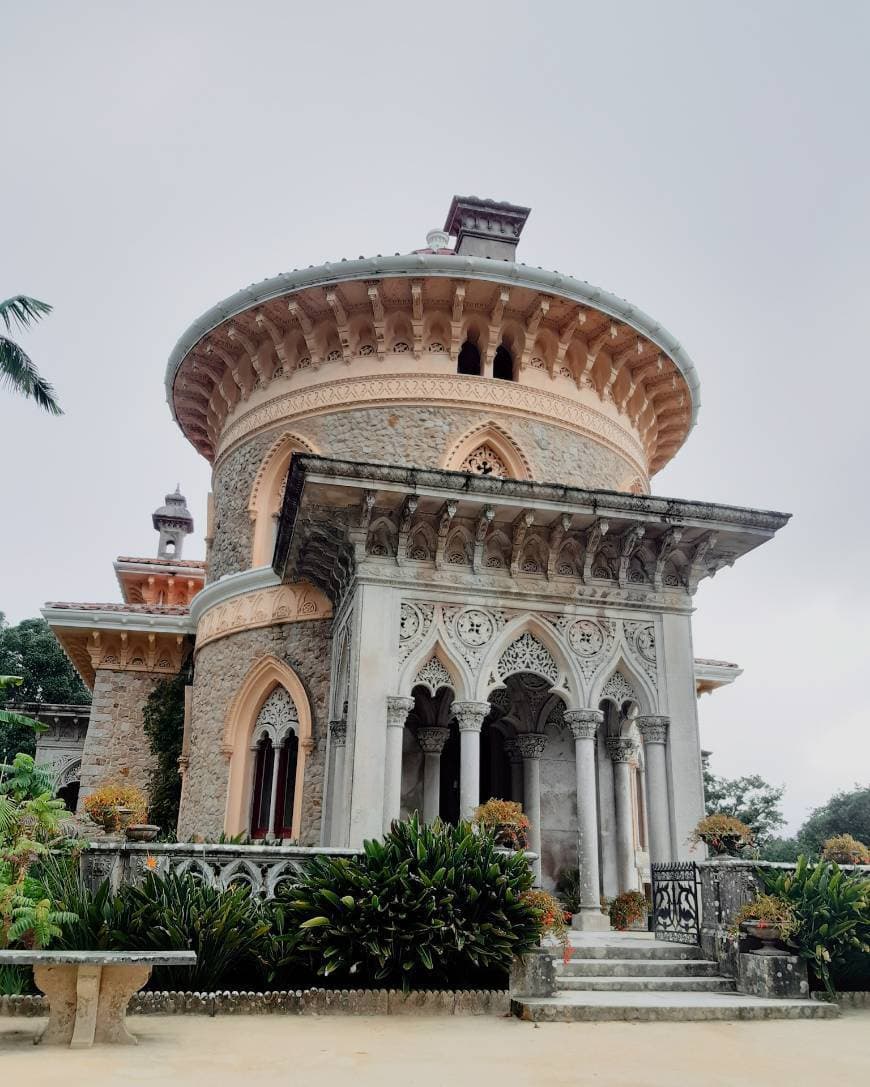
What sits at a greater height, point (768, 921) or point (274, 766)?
point (274, 766)

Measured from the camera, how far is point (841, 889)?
8625mm

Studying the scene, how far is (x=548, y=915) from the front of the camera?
26.6 feet

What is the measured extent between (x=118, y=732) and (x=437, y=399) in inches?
327

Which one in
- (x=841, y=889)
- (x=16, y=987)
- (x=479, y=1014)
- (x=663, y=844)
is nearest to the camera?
(x=16, y=987)

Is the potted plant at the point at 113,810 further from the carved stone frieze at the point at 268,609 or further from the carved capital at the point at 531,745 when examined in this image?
the carved capital at the point at 531,745

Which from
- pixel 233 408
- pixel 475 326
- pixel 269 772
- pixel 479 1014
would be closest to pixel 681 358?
pixel 475 326

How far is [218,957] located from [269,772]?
6716 millimetres

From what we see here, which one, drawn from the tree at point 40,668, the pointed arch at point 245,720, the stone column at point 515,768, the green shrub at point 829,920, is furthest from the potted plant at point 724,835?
the tree at point 40,668

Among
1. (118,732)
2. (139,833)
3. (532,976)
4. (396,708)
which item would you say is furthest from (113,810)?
(118,732)

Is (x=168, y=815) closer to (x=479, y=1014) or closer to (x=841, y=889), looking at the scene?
(x=479, y=1014)

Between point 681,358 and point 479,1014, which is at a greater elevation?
point 681,358

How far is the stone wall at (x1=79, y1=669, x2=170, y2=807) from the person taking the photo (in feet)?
54.2

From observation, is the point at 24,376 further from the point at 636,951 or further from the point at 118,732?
the point at 636,951

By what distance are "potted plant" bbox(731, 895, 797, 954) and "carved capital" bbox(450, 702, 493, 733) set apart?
11.1 ft
